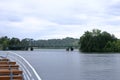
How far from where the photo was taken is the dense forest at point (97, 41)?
174875 millimetres

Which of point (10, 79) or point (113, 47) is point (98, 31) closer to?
point (113, 47)

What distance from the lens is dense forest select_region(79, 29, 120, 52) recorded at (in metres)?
175

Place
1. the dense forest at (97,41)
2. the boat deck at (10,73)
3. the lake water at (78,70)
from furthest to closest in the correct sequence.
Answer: the dense forest at (97,41) → the lake water at (78,70) → the boat deck at (10,73)

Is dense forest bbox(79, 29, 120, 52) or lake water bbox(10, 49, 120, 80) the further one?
dense forest bbox(79, 29, 120, 52)

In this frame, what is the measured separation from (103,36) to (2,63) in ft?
514

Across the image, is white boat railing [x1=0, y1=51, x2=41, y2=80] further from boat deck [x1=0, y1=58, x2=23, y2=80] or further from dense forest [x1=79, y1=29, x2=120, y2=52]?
dense forest [x1=79, y1=29, x2=120, y2=52]

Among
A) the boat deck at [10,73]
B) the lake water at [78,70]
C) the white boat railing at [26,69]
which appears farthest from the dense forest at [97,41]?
the boat deck at [10,73]

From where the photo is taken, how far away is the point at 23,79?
17047mm

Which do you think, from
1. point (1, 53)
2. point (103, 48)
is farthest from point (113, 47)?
point (1, 53)

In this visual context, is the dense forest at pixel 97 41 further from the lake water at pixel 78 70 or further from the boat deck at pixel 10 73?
the boat deck at pixel 10 73

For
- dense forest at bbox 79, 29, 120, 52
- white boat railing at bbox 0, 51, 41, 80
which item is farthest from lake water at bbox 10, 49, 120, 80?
dense forest at bbox 79, 29, 120, 52

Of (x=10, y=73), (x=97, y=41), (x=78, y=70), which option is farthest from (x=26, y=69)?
(x=97, y=41)

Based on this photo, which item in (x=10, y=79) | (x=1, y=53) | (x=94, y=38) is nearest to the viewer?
(x=10, y=79)

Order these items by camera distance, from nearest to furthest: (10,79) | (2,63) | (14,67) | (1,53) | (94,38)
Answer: (10,79) < (14,67) < (2,63) < (1,53) < (94,38)
